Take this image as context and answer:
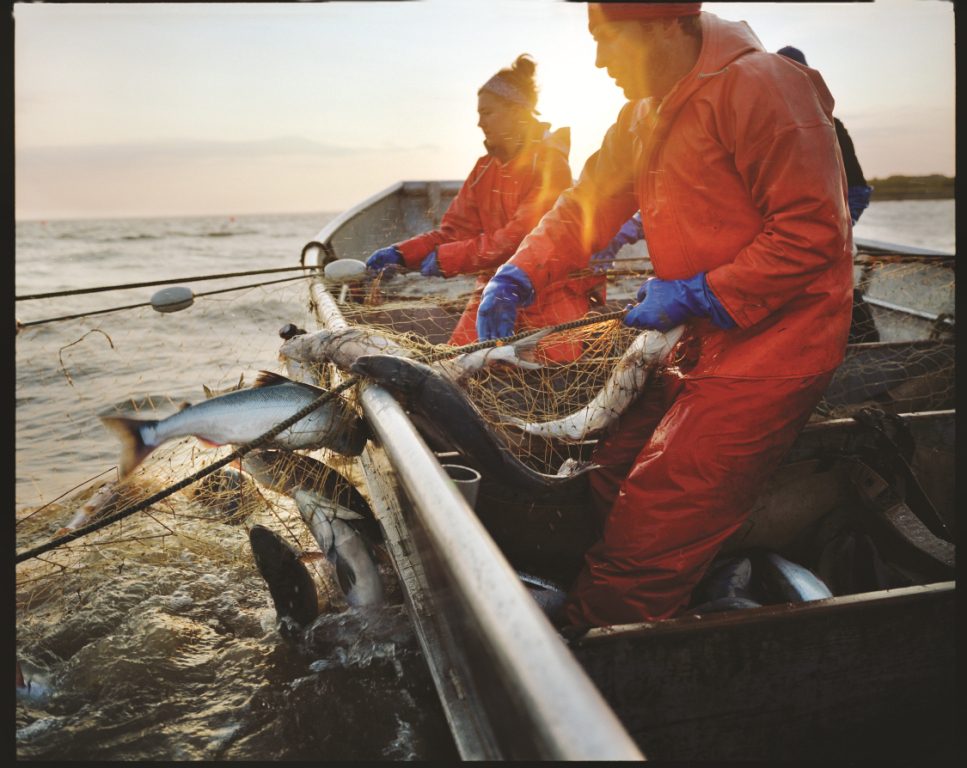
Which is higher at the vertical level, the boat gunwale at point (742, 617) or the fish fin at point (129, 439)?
the fish fin at point (129, 439)

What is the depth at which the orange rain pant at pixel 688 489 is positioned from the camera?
8.69ft

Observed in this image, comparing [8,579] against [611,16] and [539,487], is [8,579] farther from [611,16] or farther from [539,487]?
[611,16]

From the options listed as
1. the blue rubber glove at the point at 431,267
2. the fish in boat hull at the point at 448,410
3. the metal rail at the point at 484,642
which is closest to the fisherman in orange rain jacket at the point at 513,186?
the blue rubber glove at the point at 431,267

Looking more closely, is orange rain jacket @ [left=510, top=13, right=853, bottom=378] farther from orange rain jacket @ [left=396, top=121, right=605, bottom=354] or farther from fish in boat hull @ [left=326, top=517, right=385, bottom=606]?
fish in boat hull @ [left=326, top=517, right=385, bottom=606]

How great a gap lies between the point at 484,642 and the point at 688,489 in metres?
1.57

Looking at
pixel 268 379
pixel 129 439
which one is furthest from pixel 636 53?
pixel 129 439

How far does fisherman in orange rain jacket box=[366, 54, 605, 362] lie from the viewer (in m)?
4.84

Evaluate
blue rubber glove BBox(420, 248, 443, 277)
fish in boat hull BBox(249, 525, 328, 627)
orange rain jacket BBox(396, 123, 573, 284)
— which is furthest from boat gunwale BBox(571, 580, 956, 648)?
blue rubber glove BBox(420, 248, 443, 277)

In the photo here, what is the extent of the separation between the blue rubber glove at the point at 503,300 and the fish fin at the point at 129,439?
1.72 metres

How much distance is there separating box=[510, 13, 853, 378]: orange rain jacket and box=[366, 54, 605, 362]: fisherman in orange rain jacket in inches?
69.8

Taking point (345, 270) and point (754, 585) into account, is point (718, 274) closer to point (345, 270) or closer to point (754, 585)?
point (754, 585)

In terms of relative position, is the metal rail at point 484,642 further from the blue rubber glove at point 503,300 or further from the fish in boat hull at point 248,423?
the blue rubber glove at point 503,300

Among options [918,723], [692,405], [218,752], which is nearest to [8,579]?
[218,752]

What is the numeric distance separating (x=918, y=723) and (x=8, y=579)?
11.2 feet
